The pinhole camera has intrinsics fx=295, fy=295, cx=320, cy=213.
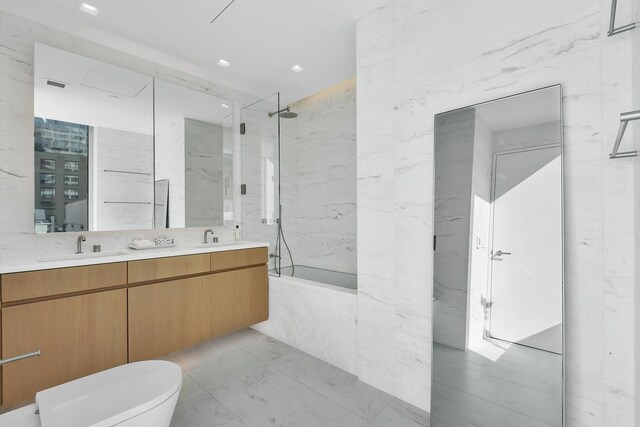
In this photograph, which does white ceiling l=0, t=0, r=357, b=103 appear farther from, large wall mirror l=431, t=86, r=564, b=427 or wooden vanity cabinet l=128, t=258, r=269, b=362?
wooden vanity cabinet l=128, t=258, r=269, b=362

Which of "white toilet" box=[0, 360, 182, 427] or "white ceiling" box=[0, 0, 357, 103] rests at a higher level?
"white ceiling" box=[0, 0, 357, 103]

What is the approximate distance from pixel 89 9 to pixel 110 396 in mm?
2568

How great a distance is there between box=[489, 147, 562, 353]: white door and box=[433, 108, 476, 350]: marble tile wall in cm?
16

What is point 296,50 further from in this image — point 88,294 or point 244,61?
point 88,294

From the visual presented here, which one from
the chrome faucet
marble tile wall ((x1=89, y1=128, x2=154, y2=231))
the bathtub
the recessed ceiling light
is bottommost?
the bathtub

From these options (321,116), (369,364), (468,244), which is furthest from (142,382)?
(321,116)

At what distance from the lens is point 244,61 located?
2.90m

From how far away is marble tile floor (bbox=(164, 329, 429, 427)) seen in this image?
1.85 meters

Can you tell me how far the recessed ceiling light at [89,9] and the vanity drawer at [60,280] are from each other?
1.85 metres

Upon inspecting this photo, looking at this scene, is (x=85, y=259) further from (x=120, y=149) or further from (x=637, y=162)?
(x=637, y=162)

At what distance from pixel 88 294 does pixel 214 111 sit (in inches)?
83.8

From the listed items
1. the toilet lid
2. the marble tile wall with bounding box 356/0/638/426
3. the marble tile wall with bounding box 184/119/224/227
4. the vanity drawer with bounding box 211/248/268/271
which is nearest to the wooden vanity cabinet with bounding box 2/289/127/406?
the toilet lid

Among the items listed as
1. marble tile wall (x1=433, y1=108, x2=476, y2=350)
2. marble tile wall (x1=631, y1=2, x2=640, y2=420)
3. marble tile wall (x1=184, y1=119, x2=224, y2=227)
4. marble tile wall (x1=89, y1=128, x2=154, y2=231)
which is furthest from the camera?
marble tile wall (x1=184, y1=119, x2=224, y2=227)

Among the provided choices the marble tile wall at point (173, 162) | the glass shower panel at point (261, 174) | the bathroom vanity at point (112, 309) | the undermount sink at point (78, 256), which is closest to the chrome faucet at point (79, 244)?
the undermount sink at point (78, 256)
